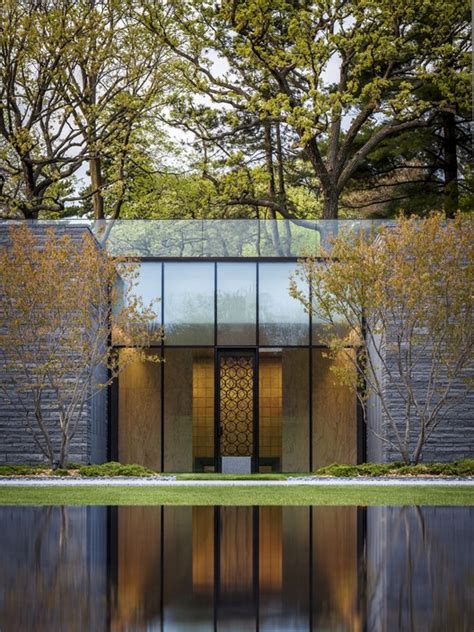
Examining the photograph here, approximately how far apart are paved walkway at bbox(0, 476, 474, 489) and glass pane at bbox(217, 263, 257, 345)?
4376 mm

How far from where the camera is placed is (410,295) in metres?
18.9

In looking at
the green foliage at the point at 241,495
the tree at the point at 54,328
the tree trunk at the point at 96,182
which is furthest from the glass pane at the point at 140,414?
the tree trunk at the point at 96,182

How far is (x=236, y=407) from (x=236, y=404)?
0.06 metres

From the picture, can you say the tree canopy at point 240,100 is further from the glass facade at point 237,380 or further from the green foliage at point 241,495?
the green foliage at point 241,495

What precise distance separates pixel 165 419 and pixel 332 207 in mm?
8092

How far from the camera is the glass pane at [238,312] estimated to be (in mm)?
22578

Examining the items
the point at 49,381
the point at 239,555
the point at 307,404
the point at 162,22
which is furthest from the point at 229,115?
the point at 239,555

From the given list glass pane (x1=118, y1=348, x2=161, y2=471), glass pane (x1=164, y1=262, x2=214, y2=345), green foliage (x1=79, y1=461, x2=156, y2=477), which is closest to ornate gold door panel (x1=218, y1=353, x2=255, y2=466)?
glass pane (x1=164, y1=262, x2=214, y2=345)

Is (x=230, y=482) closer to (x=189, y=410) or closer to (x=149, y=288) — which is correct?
(x=189, y=410)

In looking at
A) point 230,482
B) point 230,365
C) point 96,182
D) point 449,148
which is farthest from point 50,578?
point 96,182

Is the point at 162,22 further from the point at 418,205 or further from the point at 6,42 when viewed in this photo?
the point at 418,205

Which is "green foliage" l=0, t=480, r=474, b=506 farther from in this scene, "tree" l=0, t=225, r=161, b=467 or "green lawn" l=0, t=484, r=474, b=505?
"tree" l=0, t=225, r=161, b=467

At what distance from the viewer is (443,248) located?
19109mm

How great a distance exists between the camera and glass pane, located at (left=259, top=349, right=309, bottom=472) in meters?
22.6
